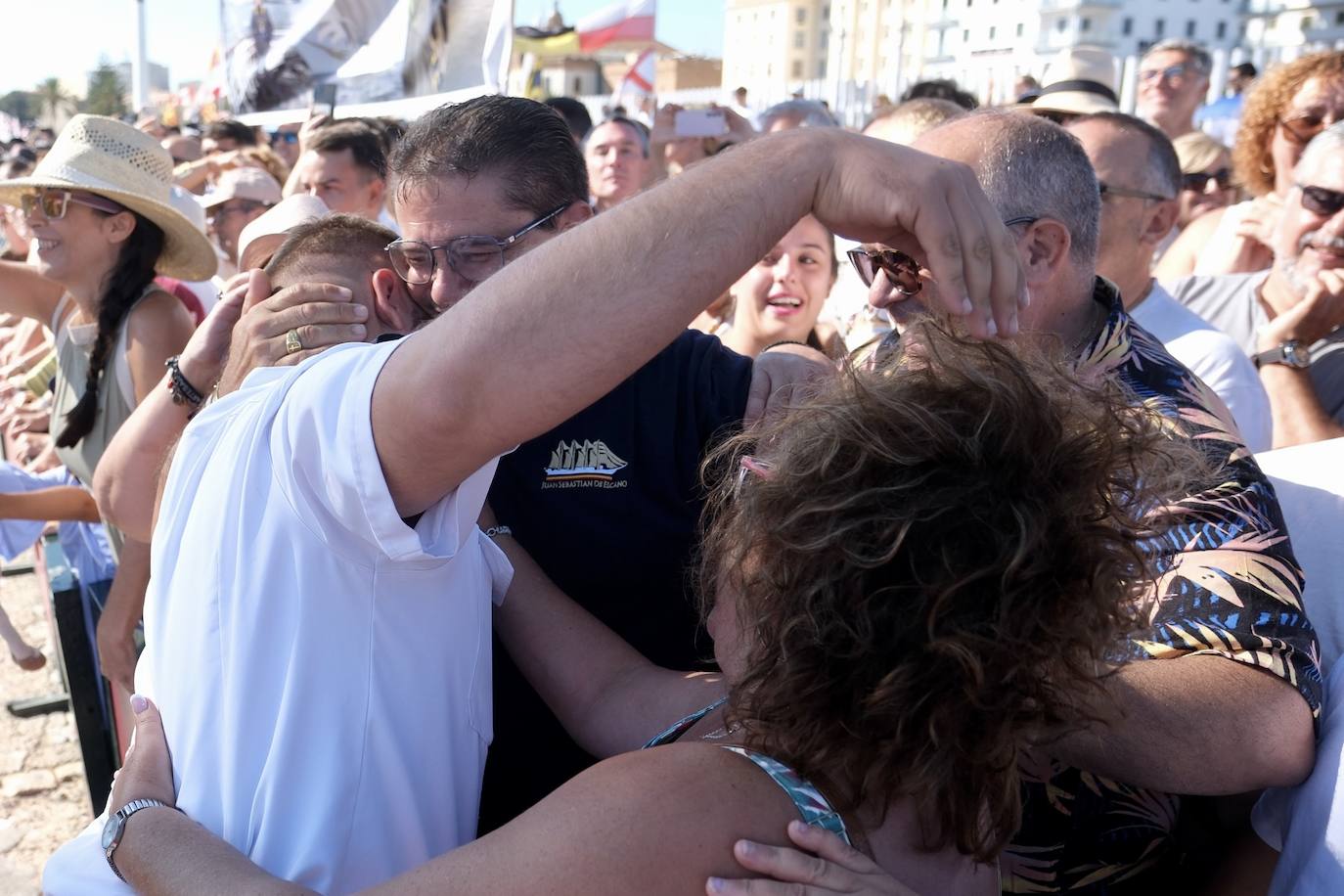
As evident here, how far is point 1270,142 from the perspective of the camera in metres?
4.12

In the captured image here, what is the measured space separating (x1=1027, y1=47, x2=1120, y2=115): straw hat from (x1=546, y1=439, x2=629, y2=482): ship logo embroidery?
3.37m

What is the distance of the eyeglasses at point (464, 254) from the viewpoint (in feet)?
6.49

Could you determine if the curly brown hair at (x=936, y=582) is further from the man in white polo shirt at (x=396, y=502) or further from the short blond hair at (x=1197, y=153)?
the short blond hair at (x=1197, y=153)

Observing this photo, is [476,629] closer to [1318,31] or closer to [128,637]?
[128,637]

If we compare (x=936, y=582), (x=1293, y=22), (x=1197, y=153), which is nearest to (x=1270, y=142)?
(x=1197, y=153)

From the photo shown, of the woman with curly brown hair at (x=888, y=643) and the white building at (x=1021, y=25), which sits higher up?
the white building at (x=1021, y=25)

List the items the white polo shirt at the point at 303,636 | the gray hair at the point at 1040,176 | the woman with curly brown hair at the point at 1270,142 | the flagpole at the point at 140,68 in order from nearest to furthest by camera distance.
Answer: the white polo shirt at the point at 303,636 < the gray hair at the point at 1040,176 < the woman with curly brown hair at the point at 1270,142 < the flagpole at the point at 140,68

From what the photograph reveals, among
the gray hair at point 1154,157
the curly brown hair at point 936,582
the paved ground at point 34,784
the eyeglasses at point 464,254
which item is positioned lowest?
the paved ground at point 34,784

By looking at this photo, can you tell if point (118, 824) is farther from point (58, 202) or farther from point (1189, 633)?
point (58, 202)

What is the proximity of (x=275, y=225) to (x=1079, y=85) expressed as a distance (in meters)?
4.03

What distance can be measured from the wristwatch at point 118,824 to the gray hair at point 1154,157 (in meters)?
3.00

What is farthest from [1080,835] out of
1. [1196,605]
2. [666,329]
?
[666,329]

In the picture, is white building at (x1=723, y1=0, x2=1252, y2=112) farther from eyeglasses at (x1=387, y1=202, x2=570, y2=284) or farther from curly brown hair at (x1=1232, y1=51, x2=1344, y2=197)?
eyeglasses at (x1=387, y1=202, x2=570, y2=284)

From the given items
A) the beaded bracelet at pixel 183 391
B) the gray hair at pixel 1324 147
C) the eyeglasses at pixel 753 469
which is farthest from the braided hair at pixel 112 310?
the gray hair at pixel 1324 147
